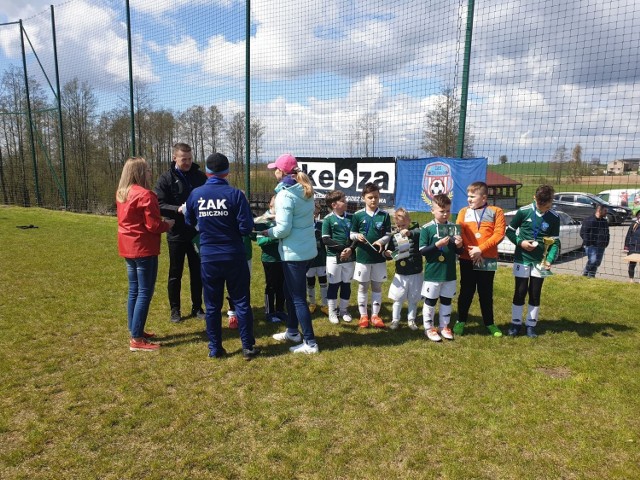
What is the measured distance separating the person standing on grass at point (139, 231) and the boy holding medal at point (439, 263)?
109 inches

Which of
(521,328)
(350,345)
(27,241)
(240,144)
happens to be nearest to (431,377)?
(350,345)

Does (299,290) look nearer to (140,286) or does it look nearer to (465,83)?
(140,286)

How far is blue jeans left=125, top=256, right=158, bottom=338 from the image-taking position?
4168mm

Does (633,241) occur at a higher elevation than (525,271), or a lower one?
lower

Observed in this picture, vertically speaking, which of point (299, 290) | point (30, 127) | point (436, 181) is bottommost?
point (299, 290)

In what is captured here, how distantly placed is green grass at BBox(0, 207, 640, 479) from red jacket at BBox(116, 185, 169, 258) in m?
1.06

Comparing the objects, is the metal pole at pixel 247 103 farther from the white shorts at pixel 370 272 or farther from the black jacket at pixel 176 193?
the white shorts at pixel 370 272

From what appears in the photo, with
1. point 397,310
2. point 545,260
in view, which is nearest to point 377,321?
point 397,310

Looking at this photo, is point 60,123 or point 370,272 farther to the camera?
point 60,123

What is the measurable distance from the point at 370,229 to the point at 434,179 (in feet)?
11.0

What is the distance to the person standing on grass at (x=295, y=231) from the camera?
153 inches

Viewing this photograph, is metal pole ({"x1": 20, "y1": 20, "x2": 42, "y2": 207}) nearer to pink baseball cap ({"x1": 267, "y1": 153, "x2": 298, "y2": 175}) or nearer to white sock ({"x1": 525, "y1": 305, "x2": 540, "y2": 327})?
pink baseball cap ({"x1": 267, "y1": 153, "x2": 298, "y2": 175})

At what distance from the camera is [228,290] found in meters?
3.91

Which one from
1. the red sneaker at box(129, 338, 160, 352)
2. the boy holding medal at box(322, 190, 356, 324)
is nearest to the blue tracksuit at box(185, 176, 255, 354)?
the red sneaker at box(129, 338, 160, 352)
